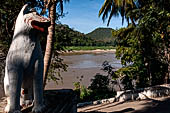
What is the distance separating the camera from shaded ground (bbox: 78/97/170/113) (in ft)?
18.8

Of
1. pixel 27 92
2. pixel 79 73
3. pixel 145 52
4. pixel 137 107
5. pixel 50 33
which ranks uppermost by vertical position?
pixel 50 33

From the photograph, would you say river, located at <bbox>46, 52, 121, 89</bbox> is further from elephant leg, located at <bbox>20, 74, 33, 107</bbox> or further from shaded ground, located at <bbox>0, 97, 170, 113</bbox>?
elephant leg, located at <bbox>20, 74, 33, 107</bbox>

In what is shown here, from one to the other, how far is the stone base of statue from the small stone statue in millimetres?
353

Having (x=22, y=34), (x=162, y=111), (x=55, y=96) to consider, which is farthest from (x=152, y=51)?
(x=22, y=34)

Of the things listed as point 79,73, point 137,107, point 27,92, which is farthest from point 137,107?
point 79,73

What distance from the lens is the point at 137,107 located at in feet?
19.9

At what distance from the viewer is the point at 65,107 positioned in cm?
332

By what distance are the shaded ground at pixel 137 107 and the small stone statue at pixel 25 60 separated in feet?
11.8

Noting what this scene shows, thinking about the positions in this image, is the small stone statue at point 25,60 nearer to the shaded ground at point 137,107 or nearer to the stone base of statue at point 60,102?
the stone base of statue at point 60,102

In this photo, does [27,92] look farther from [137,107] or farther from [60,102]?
[137,107]

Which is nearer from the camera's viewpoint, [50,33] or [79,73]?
[50,33]

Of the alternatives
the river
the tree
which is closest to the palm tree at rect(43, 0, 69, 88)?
the tree

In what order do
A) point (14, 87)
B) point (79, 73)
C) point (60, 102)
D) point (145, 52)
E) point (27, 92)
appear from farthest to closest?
point (79, 73)
point (145, 52)
point (60, 102)
point (27, 92)
point (14, 87)

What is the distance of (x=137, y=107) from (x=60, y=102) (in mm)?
3537
